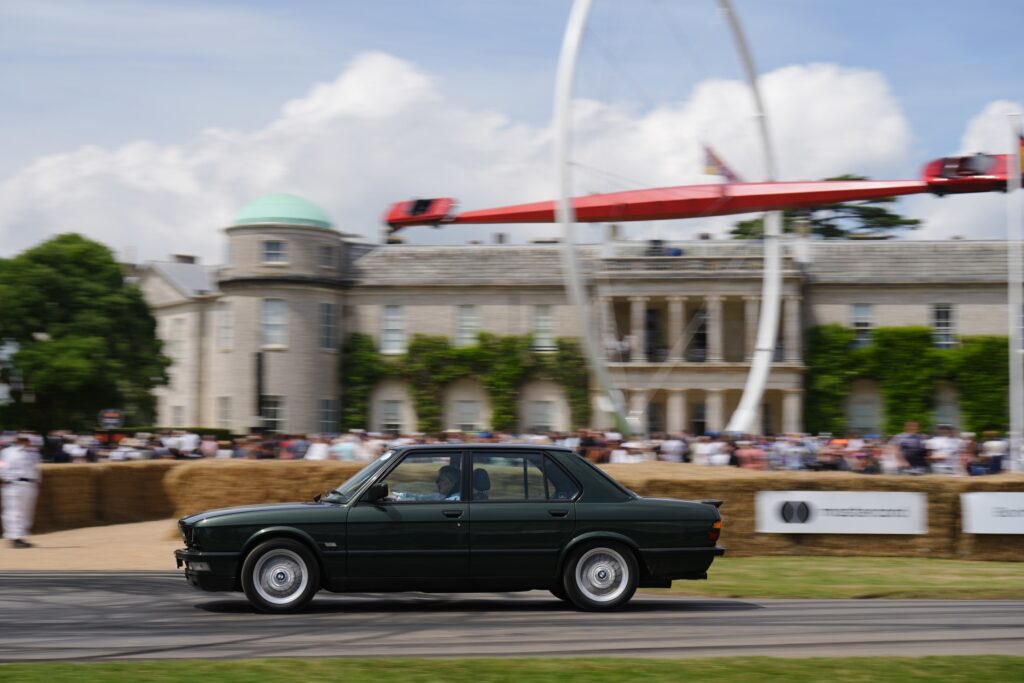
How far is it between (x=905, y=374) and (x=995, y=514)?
37433 mm

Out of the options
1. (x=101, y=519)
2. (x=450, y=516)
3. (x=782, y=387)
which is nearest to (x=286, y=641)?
(x=450, y=516)

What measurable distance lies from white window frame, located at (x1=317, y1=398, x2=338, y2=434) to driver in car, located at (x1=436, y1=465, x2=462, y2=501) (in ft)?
145

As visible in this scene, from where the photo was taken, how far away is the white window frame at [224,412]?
5647 cm

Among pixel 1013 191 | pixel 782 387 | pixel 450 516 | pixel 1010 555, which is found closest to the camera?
pixel 450 516

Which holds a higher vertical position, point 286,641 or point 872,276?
point 872,276

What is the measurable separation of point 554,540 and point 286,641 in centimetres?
300

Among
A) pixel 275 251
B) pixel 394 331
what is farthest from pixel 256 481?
pixel 394 331

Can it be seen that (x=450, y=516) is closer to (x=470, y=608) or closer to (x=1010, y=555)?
(x=470, y=608)

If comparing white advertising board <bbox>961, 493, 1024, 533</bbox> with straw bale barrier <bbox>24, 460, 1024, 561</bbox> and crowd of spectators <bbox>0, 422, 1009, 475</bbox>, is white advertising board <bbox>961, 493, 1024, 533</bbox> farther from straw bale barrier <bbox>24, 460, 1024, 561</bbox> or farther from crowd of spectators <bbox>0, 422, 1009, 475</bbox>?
crowd of spectators <bbox>0, 422, 1009, 475</bbox>

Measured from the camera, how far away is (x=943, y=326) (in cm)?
5512

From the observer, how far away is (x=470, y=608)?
12523 mm

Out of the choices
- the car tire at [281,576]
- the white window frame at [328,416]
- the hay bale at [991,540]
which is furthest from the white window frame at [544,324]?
the car tire at [281,576]

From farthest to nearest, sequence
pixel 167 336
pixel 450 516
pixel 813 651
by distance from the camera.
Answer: pixel 167 336
pixel 450 516
pixel 813 651

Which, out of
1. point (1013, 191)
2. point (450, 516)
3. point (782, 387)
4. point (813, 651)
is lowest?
point (813, 651)
